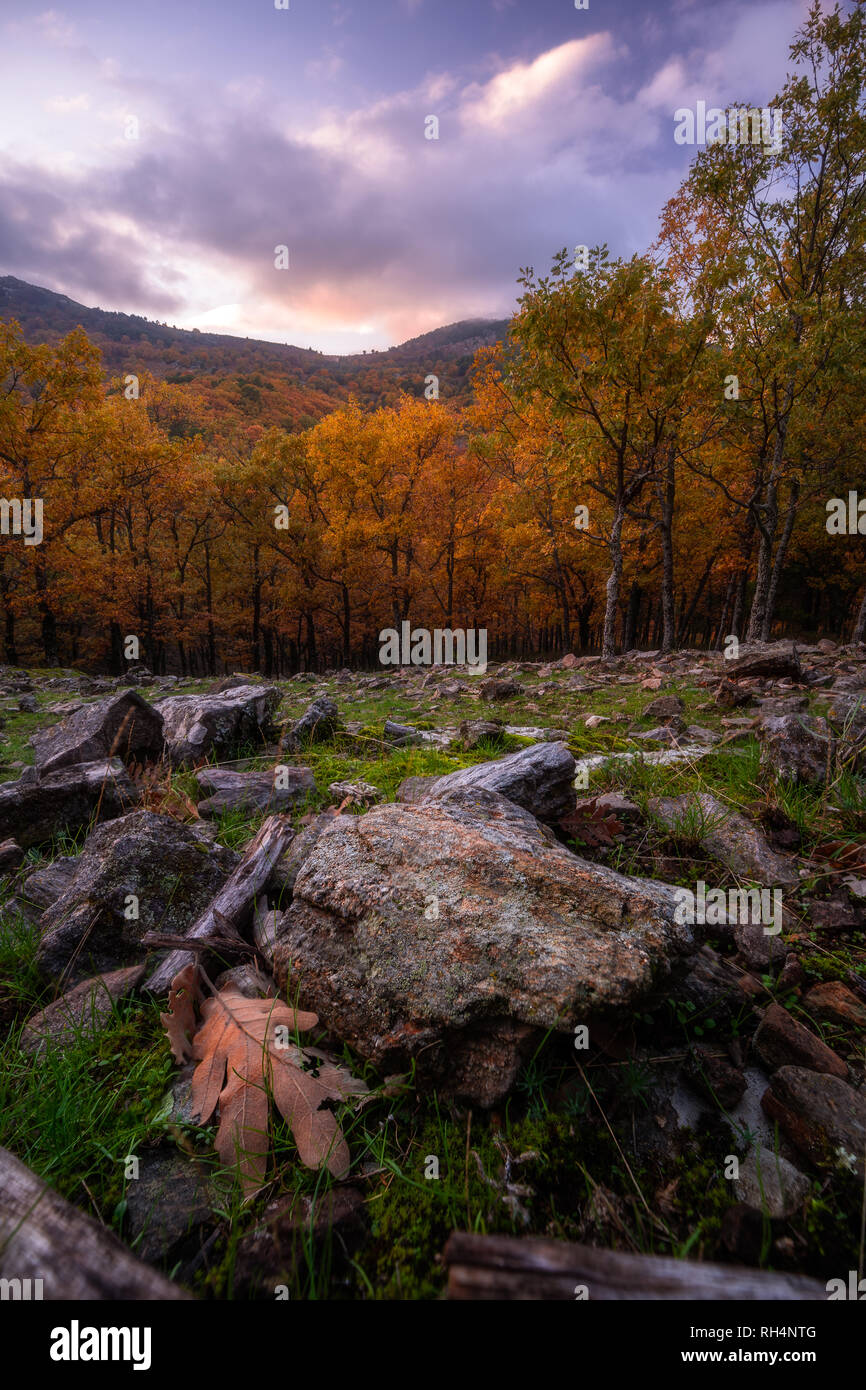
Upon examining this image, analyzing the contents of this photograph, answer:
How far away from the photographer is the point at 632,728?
581 centimetres

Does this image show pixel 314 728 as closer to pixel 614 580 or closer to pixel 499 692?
pixel 499 692

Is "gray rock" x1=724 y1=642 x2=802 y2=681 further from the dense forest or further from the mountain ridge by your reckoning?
the mountain ridge

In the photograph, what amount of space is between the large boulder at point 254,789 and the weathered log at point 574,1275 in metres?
3.05

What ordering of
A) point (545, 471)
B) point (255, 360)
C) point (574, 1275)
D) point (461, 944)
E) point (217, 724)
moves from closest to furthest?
point (574, 1275), point (461, 944), point (217, 724), point (545, 471), point (255, 360)

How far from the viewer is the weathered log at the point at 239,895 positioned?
6.49ft

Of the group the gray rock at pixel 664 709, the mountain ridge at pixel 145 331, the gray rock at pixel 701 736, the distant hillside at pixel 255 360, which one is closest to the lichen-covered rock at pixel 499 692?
the gray rock at pixel 664 709

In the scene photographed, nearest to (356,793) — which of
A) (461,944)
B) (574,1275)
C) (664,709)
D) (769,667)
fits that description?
(461,944)

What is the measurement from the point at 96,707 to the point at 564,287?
14638 millimetres

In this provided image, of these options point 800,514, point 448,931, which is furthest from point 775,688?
point 800,514

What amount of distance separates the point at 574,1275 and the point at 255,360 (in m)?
145

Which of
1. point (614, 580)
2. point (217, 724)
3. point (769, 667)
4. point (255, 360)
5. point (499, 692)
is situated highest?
point (255, 360)

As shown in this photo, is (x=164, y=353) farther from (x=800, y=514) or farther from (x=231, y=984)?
(x=231, y=984)

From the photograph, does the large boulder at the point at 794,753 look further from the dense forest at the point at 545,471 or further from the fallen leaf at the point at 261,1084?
the dense forest at the point at 545,471

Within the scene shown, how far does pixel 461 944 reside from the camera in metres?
1.67
